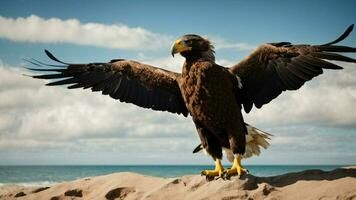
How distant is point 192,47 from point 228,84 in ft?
2.44

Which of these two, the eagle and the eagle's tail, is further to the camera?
the eagle's tail

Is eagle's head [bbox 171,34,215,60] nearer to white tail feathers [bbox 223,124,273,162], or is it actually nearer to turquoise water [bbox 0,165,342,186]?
white tail feathers [bbox 223,124,273,162]

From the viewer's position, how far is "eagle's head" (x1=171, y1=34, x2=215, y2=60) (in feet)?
19.5

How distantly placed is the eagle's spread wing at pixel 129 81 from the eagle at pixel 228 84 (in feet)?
0.05

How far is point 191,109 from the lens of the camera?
5.92m

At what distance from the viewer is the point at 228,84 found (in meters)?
5.78

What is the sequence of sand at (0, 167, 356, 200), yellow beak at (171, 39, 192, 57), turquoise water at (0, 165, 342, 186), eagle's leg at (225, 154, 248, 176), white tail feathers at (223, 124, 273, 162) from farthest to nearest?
turquoise water at (0, 165, 342, 186) → white tail feathers at (223, 124, 273, 162) → yellow beak at (171, 39, 192, 57) → eagle's leg at (225, 154, 248, 176) → sand at (0, 167, 356, 200)

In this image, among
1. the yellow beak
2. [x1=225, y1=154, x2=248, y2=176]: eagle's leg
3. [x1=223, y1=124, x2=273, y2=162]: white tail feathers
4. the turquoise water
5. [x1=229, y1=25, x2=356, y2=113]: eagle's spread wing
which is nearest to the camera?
[x1=225, y1=154, x2=248, y2=176]: eagle's leg

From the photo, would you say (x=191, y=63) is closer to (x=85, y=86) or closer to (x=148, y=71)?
(x=148, y=71)

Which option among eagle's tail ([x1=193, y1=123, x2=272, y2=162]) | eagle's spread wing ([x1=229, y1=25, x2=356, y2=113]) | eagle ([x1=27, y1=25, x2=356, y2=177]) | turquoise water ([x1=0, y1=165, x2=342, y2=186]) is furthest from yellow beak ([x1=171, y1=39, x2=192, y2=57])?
turquoise water ([x1=0, y1=165, x2=342, y2=186])

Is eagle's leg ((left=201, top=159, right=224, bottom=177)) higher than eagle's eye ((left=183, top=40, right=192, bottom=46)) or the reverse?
the reverse

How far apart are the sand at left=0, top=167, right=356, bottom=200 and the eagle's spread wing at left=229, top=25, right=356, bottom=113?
53.2 inches

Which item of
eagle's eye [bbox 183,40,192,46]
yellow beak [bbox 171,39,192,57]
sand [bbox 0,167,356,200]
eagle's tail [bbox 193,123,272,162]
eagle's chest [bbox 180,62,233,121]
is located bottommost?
sand [bbox 0,167,356,200]

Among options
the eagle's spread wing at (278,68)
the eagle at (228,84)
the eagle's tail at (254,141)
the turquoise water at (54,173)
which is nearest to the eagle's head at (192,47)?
the eagle at (228,84)
